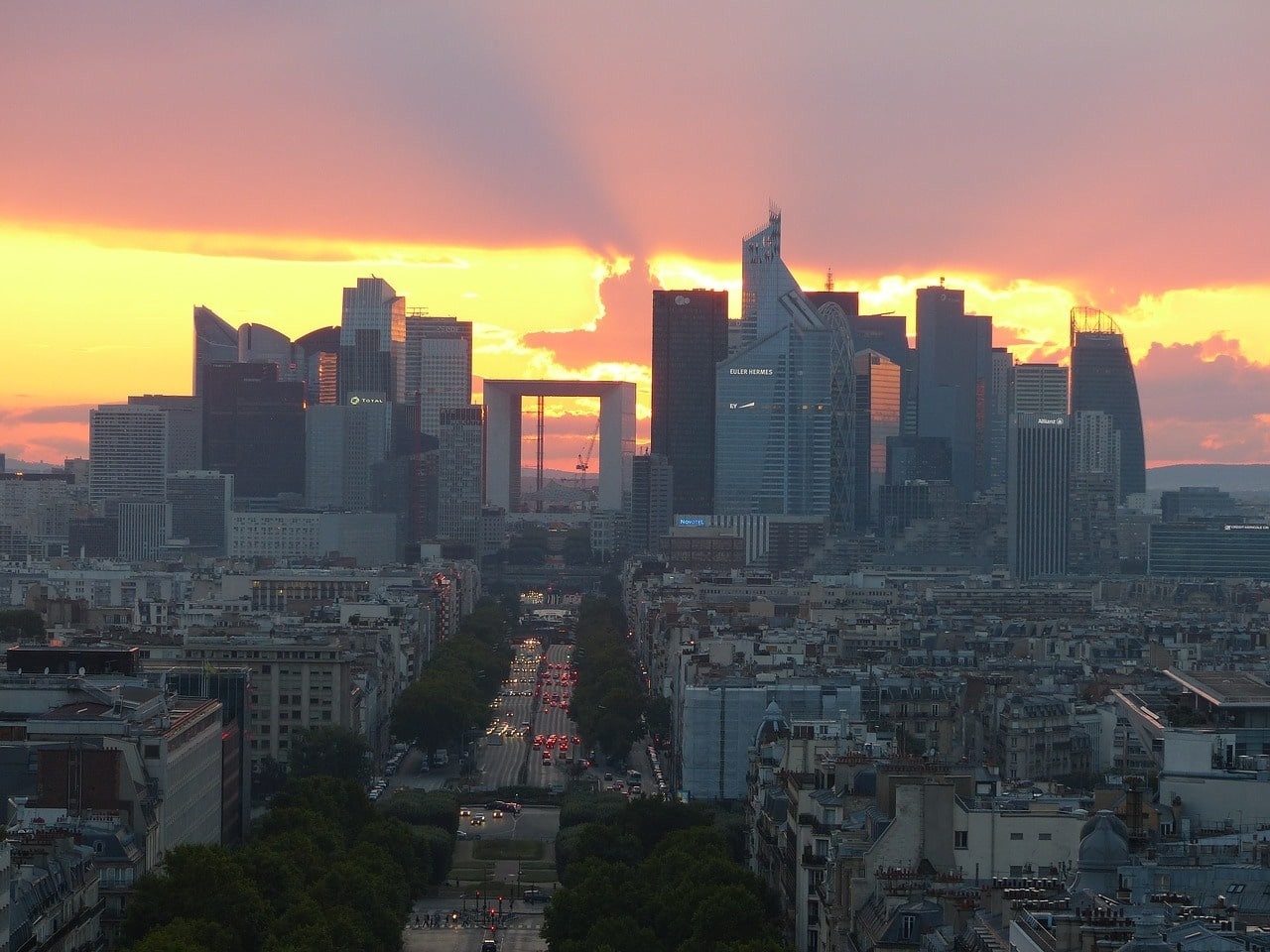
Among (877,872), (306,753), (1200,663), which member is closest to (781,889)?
(877,872)

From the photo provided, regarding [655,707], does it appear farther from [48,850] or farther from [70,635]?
[48,850]

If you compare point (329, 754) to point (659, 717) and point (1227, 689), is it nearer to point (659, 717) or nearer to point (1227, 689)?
point (659, 717)

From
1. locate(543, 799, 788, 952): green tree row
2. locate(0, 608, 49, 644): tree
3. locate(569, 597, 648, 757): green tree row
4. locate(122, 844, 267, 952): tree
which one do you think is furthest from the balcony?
locate(0, 608, 49, 644): tree

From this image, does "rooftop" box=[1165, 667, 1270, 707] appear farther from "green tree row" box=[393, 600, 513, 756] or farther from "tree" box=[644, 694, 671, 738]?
"green tree row" box=[393, 600, 513, 756]

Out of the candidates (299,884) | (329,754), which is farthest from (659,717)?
(299,884)

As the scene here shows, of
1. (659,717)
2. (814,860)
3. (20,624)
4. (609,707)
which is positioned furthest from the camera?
(20,624)
